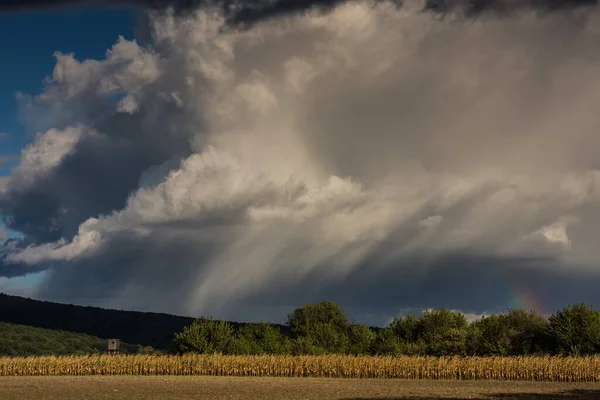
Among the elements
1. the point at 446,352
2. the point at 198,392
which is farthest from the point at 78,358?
the point at 446,352

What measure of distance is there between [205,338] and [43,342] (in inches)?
3120

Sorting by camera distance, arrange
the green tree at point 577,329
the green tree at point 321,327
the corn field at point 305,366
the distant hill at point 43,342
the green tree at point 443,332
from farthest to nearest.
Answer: the distant hill at point 43,342
the green tree at point 321,327
the green tree at point 443,332
the green tree at point 577,329
the corn field at point 305,366

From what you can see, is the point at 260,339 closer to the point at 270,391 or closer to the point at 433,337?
the point at 433,337

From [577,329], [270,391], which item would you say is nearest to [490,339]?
[577,329]

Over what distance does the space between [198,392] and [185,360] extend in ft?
124

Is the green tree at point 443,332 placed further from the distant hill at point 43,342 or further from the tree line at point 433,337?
the distant hill at point 43,342

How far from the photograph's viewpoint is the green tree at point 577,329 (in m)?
110

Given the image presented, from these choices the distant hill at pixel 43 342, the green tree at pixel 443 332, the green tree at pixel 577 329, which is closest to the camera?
the green tree at pixel 577 329

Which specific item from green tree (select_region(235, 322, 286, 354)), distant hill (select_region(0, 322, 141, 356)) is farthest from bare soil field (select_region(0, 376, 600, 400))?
distant hill (select_region(0, 322, 141, 356))

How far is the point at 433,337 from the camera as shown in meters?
129

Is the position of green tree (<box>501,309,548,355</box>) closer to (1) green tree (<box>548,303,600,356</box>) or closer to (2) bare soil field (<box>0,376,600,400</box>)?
(1) green tree (<box>548,303,600,356</box>)

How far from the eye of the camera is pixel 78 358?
99.4m

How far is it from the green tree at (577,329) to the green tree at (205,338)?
52.1 meters

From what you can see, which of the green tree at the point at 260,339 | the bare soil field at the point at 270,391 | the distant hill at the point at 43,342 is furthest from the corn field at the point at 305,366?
the distant hill at the point at 43,342
